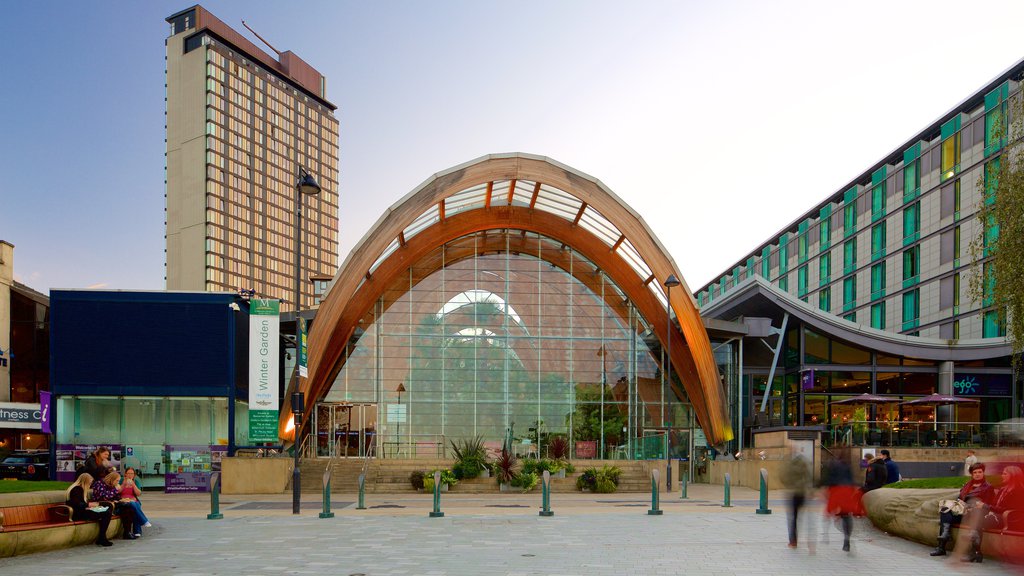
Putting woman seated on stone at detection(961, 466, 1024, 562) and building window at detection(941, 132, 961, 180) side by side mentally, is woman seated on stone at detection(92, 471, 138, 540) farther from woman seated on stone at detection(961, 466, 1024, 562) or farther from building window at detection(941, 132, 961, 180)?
building window at detection(941, 132, 961, 180)

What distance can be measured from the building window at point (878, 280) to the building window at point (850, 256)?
2951 mm

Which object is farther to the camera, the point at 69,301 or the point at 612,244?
the point at 612,244

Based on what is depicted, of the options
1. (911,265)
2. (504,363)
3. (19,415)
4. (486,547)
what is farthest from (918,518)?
(911,265)

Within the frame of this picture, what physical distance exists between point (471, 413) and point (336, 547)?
2374cm

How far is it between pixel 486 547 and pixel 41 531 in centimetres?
723

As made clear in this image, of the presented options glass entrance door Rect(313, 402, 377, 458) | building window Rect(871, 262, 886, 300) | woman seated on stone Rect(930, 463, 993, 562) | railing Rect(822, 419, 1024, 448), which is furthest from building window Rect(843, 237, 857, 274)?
woman seated on stone Rect(930, 463, 993, 562)

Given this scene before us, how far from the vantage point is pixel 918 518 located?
563 inches

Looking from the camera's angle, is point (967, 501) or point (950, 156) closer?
point (967, 501)

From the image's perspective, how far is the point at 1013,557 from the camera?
38.3ft

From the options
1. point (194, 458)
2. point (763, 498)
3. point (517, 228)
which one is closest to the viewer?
point (763, 498)

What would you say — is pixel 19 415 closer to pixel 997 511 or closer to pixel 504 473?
pixel 504 473

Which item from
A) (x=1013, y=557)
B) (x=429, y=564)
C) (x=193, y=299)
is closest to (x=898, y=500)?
(x=1013, y=557)

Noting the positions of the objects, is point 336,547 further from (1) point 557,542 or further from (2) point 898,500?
(2) point 898,500

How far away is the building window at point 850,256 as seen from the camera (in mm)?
68438
